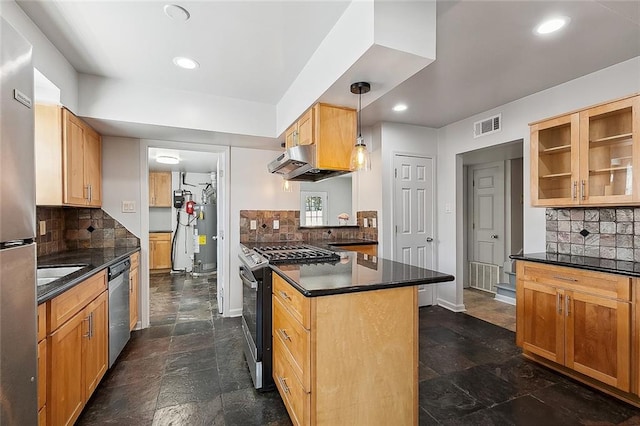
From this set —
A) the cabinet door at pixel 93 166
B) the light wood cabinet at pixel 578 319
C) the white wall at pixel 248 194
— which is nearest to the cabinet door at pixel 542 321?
the light wood cabinet at pixel 578 319

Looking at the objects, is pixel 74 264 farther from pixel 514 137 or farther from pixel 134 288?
pixel 514 137

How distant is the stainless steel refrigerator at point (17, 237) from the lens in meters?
0.83

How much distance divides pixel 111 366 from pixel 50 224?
4.66 feet

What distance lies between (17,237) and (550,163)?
359 cm

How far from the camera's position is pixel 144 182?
3.28 meters

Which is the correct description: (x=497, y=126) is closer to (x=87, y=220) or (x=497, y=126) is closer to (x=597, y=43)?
(x=597, y=43)

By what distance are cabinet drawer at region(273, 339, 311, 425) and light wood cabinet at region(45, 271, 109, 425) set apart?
114 centimetres

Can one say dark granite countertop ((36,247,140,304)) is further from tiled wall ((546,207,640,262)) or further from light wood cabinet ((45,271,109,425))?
tiled wall ((546,207,640,262))

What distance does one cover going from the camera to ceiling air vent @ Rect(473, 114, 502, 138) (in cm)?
323

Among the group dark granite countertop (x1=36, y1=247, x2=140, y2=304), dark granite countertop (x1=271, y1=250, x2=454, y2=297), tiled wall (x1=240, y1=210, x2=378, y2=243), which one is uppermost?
tiled wall (x1=240, y1=210, x2=378, y2=243)

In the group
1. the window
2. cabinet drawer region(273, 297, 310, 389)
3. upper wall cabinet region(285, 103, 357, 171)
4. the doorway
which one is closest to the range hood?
upper wall cabinet region(285, 103, 357, 171)

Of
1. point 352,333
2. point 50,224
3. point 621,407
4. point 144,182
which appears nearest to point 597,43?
point 621,407

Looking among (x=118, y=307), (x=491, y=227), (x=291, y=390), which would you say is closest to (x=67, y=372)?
(x=118, y=307)

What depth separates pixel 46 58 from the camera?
1.98 m
